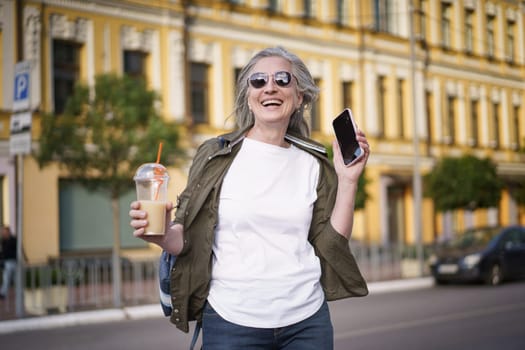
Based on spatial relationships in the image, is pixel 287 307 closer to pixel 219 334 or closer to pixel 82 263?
pixel 219 334

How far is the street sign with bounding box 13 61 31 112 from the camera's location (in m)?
12.1

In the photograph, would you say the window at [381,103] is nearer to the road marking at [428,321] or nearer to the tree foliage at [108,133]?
the tree foliage at [108,133]

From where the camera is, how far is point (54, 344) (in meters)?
9.84

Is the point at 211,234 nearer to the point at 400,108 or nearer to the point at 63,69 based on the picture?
the point at 63,69

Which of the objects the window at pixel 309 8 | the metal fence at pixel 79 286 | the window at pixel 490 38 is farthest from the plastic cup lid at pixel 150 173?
the window at pixel 490 38

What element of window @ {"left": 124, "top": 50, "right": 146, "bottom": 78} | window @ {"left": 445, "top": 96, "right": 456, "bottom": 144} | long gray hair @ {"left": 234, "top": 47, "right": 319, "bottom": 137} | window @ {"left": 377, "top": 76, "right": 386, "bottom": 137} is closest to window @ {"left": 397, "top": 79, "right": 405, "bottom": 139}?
window @ {"left": 377, "top": 76, "right": 386, "bottom": 137}

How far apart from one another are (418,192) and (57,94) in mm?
10029

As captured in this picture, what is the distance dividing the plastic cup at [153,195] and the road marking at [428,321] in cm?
739

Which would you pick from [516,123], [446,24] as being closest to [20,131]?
[446,24]

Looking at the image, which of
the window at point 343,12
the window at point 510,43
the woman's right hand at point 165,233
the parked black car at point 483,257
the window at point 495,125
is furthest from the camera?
the window at point 510,43

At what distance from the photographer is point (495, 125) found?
3706 centimetres

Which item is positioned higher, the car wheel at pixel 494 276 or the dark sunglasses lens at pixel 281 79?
the dark sunglasses lens at pixel 281 79

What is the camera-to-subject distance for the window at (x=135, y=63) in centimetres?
2248

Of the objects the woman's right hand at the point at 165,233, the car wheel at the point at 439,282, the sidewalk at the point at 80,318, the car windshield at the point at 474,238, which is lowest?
the car wheel at the point at 439,282
